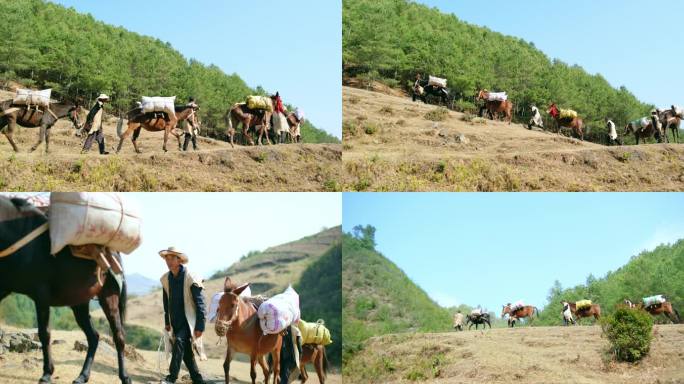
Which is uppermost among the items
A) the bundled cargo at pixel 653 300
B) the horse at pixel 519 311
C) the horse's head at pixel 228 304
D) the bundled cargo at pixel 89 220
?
the bundled cargo at pixel 89 220

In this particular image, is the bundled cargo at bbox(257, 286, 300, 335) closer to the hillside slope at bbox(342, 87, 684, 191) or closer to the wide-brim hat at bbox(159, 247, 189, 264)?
the wide-brim hat at bbox(159, 247, 189, 264)

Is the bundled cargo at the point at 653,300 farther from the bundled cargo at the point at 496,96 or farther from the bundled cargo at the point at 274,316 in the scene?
the bundled cargo at the point at 274,316

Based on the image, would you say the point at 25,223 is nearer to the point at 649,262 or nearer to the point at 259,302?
the point at 259,302

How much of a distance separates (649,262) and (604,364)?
9.80 metres

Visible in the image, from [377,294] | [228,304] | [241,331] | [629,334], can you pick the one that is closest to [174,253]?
[228,304]

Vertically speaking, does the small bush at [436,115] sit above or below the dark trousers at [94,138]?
above

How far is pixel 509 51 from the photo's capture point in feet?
157

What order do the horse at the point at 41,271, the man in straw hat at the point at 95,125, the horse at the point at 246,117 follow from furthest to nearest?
the horse at the point at 246,117, the man in straw hat at the point at 95,125, the horse at the point at 41,271

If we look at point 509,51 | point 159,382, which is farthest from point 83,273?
point 509,51

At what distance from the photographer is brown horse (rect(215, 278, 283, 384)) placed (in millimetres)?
10531

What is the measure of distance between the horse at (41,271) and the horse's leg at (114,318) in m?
0.12

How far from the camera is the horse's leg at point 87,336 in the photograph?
30.9 ft

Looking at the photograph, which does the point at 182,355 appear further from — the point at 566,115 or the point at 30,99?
the point at 566,115

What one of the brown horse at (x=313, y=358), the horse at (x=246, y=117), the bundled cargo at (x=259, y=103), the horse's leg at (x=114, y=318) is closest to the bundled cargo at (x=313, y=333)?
the brown horse at (x=313, y=358)
